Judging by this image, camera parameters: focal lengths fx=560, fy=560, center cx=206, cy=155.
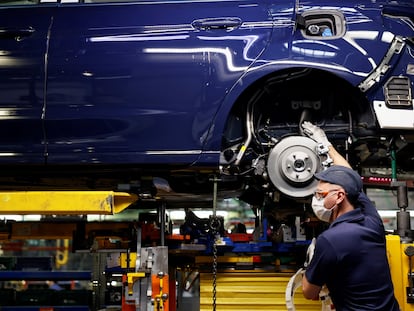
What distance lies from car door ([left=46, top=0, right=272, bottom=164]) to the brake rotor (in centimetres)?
45

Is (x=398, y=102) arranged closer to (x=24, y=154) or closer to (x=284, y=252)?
(x=284, y=252)

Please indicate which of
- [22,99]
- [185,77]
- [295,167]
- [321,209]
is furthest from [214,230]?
[22,99]

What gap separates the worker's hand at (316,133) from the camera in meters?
3.28

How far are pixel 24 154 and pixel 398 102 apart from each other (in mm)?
2183

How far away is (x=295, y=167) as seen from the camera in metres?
3.21

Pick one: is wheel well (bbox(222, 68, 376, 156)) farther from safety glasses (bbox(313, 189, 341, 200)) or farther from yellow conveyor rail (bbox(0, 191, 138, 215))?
yellow conveyor rail (bbox(0, 191, 138, 215))

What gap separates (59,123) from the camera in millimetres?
3268

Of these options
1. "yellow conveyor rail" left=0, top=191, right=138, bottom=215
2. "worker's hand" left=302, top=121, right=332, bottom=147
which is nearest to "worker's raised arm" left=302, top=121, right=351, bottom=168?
"worker's hand" left=302, top=121, right=332, bottom=147

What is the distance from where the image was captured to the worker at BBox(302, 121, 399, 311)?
2.64 m

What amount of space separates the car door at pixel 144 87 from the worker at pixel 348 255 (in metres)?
0.84

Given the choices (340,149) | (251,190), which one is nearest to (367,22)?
(340,149)

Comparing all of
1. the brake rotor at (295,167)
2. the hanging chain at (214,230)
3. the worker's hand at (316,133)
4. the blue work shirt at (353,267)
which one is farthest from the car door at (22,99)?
the blue work shirt at (353,267)

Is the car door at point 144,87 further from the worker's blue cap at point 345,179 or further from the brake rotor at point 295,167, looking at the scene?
the worker's blue cap at point 345,179

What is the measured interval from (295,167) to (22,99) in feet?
5.37
